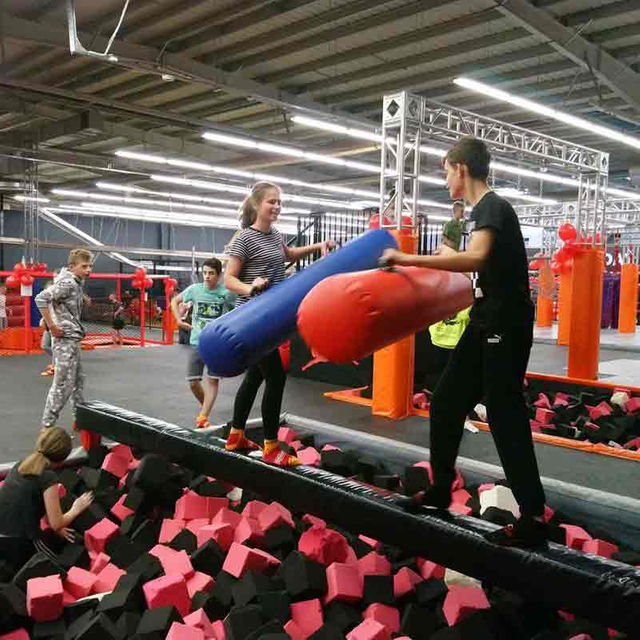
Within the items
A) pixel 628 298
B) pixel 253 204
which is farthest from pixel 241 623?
pixel 628 298

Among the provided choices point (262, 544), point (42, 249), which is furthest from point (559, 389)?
point (42, 249)

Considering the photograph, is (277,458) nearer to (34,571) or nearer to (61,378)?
(34,571)

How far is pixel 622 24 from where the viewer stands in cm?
731

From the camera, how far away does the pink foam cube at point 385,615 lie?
2658 mm

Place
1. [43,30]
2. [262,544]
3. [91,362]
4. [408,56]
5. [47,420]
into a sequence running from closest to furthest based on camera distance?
[262,544], [47,420], [43,30], [408,56], [91,362]

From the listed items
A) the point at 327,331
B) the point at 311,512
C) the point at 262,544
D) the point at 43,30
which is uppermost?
the point at 43,30

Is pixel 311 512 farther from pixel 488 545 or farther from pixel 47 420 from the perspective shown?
pixel 47 420

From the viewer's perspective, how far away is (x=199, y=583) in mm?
2902

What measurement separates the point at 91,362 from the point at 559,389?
248 inches

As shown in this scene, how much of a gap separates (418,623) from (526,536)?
2.12 ft

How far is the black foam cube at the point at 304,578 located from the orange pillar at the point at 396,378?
3.04 metres

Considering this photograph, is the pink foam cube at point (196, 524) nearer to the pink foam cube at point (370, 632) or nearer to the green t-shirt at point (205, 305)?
the pink foam cube at point (370, 632)

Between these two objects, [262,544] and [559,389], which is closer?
[262,544]

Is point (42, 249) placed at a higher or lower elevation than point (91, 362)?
higher
